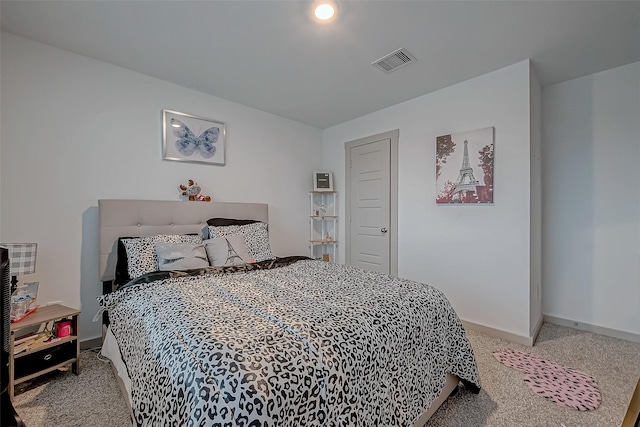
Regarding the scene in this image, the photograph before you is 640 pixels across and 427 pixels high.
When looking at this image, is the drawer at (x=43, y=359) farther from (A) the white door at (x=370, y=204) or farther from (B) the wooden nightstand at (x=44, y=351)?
(A) the white door at (x=370, y=204)

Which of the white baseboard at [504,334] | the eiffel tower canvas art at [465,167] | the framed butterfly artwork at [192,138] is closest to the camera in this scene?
the white baseboard at [504,334]

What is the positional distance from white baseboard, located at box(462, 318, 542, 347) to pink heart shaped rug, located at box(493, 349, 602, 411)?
22 centimetres

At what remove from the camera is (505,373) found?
1.98m

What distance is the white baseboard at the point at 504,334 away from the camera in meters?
2.42

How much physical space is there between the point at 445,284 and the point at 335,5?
9.30 feet

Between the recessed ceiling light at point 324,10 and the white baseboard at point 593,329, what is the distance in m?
3.71

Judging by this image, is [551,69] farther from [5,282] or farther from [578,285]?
[5,282]

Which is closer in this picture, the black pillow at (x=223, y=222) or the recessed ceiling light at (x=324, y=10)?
the recessed ceiling light at (x=324, y=10)

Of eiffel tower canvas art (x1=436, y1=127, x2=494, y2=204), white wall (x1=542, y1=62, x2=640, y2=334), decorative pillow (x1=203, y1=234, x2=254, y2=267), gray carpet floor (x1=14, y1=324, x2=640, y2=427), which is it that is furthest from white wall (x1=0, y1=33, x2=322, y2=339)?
white wall (x1=542, y1=62, x2=640, y2=334)

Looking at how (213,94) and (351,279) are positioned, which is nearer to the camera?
(351,279)

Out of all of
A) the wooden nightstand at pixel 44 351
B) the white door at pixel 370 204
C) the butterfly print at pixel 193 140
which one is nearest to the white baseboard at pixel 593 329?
the white door at pixel 370 204

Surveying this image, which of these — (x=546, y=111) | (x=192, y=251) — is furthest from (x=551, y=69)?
(x=192, y=251)

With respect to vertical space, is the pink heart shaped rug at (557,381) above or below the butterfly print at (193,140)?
below

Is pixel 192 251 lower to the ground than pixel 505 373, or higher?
higher
